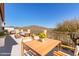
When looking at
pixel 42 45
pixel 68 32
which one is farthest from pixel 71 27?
pixel 42 45

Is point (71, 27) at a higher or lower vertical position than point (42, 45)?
higher

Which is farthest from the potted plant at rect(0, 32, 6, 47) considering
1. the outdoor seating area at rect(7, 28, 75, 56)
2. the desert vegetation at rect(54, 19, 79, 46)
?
the desert vegetation at rect(54, 19, 79, 46)

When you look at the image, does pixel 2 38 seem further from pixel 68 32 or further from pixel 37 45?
pixel 68 32

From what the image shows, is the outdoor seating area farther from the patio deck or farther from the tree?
the tree

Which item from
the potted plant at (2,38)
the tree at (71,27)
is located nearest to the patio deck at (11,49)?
the potted plant at (2,38)

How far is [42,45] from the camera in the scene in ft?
6.73

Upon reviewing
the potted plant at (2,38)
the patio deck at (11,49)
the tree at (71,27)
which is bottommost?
the patio deck at (11,49)

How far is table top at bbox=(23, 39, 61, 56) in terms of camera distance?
2.02 m

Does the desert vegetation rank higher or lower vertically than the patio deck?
higher

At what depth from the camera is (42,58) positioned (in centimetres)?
200

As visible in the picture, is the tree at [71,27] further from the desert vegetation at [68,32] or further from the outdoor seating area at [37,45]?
the outdoor seating area at [37,45]

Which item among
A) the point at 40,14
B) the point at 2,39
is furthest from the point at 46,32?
the point at 2,39

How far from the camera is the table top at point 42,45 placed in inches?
79.4

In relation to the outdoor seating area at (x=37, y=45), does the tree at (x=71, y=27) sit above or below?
above
